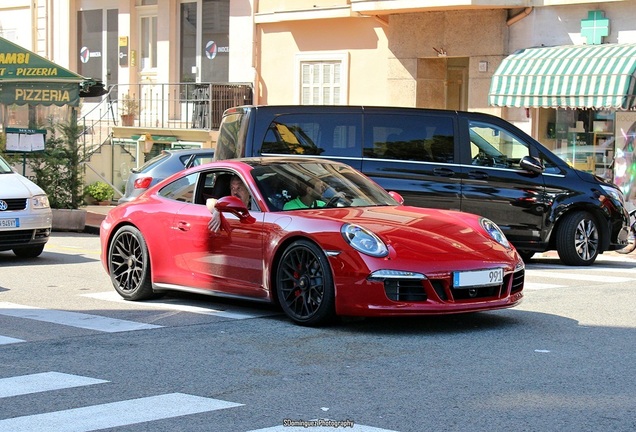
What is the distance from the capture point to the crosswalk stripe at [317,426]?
5867mm

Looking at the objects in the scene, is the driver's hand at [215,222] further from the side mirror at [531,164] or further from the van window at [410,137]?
the side mirror at [531,164]

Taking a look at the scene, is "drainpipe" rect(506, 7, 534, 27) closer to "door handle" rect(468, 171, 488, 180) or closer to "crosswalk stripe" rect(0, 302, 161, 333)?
"door handle" rect(468, 171, 488, 180)

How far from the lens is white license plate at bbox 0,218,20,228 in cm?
1429

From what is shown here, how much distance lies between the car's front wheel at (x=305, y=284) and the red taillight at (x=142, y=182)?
9.83 metres

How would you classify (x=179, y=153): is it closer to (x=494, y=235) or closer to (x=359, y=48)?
(x=359, y=48)

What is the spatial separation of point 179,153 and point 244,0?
945 centimetres

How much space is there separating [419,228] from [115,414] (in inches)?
141

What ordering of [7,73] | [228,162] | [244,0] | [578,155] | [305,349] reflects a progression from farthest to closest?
[244,0] < [578,155] < [7,73] < [228,162] < [305,349]

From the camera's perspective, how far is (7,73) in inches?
802

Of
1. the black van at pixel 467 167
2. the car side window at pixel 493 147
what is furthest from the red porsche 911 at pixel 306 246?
the car side window at pixel 493 147

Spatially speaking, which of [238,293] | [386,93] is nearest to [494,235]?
[238,293]

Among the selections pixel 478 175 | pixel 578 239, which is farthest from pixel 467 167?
pixel 578 239

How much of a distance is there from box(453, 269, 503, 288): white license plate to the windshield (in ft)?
4.89

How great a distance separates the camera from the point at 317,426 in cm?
595
